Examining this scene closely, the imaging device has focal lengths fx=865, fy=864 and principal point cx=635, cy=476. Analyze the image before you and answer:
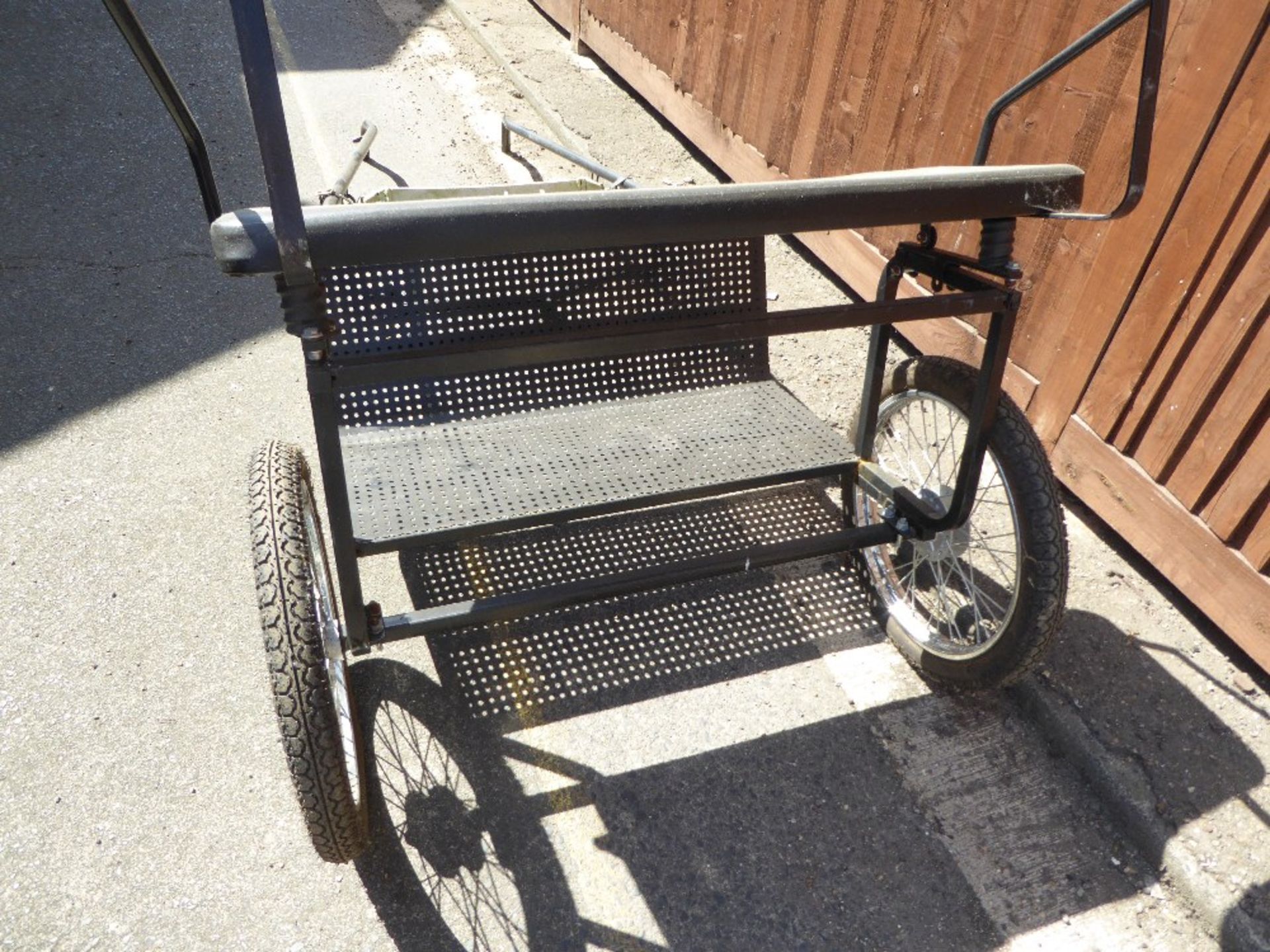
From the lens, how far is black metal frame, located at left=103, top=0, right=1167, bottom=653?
1314 mm

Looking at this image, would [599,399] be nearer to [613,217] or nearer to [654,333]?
[654,333]

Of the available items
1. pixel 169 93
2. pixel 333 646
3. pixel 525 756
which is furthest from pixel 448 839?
pixel 169 93

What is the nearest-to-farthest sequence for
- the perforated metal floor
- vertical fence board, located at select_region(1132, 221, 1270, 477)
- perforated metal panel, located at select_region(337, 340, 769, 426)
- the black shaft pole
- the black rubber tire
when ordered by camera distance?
1. the black shaft pole
2. the black rubber tire
3. the perforated metal floor
4. vertical fence board, located at select_region(1132, 221, 1270, 477)
5. perforated metal panel, located at select_region(337, 340, 769, 426)

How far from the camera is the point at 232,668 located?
8.00 feet

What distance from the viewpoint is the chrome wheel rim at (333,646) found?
6.39ft

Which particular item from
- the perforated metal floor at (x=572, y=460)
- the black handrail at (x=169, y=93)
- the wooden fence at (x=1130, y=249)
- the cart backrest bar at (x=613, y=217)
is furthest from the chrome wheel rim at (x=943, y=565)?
the black handrail at (x=169, y=93)

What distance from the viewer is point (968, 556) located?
2828 mm

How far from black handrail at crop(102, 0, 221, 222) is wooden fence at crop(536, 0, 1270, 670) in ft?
8.58

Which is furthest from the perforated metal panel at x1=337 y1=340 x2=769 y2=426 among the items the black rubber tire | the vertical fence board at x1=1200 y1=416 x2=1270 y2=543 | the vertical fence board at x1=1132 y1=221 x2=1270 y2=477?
the vertical fence board at x1=1200 y1=416 x2=1270 y2=543

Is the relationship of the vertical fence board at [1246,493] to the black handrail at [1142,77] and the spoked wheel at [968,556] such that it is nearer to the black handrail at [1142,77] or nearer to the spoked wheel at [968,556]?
the spoked wheel at [968,556]

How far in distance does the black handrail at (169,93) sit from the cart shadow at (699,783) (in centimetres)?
127

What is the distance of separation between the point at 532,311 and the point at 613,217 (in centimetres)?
113

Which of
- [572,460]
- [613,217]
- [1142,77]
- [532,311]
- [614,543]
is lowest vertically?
[614,543]

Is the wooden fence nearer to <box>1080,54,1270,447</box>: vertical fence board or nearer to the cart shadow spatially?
<box>1080,54,1270,447</box>: vertical fence board
